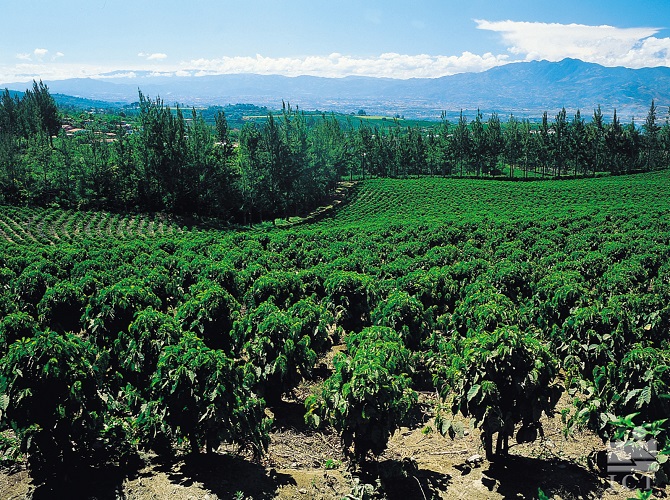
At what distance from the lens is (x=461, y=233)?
2922 cm

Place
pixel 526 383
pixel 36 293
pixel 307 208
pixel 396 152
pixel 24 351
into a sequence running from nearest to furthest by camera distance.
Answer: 1. pixel 24 351
2. pixel 526 383
3. pixel 36 293
4. pixel 307 208
5. pixel 396 152

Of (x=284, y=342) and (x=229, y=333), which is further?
(x=229, y=333)

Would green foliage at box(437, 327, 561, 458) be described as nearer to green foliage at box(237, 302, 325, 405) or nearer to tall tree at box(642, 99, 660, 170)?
green foliage at box(237, 302, 325, 405)

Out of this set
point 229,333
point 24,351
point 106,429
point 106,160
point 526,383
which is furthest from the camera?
point 106,160

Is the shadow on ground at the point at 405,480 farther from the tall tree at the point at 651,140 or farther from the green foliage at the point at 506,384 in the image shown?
the tall tree at the point at 651,140

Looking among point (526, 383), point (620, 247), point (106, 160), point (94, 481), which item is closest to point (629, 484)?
point (526, 383)

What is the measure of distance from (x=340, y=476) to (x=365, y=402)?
6.28 ft

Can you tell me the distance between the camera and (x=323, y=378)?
13.8 m

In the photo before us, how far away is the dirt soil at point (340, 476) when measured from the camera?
8070 mm

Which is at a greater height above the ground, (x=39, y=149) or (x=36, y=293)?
(x=39, y=149)

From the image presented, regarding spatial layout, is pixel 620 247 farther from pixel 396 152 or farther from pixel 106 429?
pixel 396 152

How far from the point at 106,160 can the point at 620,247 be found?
65549mm

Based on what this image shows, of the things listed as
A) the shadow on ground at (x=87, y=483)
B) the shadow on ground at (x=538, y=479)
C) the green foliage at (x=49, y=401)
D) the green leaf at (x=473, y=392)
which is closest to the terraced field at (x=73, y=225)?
the green foliage at (x=49, y=401)

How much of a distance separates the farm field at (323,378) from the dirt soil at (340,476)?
45 mm
